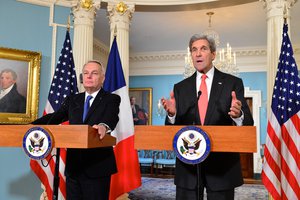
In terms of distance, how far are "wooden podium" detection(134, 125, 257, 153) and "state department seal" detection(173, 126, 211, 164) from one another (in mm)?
35

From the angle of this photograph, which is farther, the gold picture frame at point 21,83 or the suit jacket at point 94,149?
the gold picture frame at point 21,83

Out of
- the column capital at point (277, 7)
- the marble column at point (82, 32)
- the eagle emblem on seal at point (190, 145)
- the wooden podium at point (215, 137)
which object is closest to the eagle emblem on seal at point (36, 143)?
the wooden podium at point (215, 137)

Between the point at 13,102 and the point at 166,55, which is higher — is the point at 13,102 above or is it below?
below

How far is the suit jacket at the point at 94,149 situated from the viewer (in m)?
2.18

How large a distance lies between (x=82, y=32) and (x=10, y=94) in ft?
4.74

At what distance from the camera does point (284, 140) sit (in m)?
3.53

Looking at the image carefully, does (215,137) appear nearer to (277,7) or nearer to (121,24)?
(277,7)

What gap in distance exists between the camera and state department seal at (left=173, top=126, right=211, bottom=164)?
1.51 metres

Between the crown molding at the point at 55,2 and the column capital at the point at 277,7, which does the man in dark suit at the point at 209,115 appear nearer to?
the column capital at the point at 277,7

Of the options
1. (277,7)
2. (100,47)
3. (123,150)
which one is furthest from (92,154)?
(100,47)

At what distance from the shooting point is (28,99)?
4.89 m

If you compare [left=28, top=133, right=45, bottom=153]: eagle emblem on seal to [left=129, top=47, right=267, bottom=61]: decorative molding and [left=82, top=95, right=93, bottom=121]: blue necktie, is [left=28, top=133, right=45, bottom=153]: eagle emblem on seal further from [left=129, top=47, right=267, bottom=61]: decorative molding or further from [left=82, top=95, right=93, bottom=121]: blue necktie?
[left=129, top=47, right=267, bottom=61]: decorative molding

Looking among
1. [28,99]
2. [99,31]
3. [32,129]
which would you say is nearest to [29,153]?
[32,129]

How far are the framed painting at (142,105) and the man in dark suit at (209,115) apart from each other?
8.45 meters
